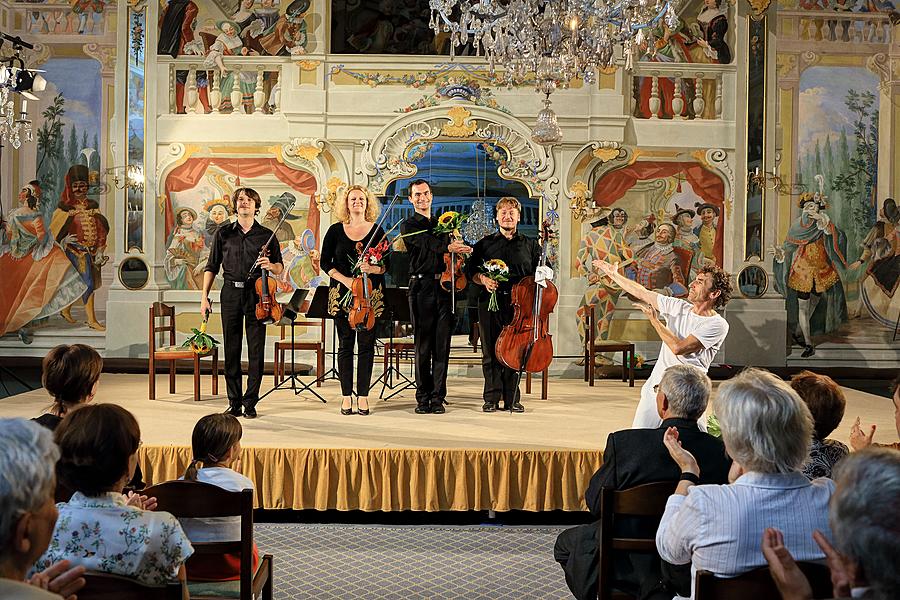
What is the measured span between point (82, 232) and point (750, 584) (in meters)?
10.1

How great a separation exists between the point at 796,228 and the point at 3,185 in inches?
357

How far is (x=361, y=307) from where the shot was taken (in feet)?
22.1

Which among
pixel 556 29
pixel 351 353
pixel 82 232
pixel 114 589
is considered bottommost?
pixel 114 589

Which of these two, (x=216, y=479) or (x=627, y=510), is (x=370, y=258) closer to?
(x=216, y=479)

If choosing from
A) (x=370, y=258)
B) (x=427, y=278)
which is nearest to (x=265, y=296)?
(x=370, y=258)

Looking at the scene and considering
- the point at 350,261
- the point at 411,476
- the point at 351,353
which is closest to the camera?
the point at 411,476

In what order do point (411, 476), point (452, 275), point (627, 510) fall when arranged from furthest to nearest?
1. point (452, 275)
2. point (411, 476)
3. point (627, 510)

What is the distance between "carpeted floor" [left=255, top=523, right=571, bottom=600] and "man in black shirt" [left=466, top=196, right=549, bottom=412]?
6.08ft

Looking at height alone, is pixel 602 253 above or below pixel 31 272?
above

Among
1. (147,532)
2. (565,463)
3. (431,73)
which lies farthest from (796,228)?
(147,532)

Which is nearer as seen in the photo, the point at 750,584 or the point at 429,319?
Answer: the point at 750,584

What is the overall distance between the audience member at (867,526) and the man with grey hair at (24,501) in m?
1.40

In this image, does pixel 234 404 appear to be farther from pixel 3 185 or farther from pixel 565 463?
pixel 3 185

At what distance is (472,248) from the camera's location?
23.5 feet
